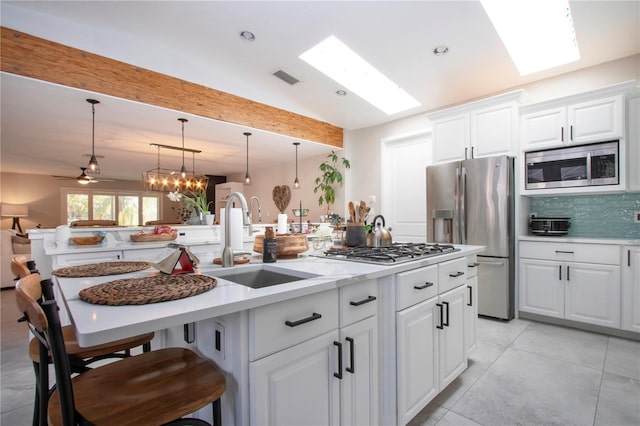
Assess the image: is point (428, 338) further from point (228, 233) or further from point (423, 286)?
point (228, 233)

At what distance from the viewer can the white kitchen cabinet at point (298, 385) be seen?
0.96m

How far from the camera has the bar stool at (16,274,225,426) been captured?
2.48 ft

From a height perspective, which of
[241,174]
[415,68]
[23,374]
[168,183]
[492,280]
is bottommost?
[23,374]

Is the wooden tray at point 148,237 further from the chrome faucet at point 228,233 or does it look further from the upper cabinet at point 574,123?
the upper cabinet at point 574,123

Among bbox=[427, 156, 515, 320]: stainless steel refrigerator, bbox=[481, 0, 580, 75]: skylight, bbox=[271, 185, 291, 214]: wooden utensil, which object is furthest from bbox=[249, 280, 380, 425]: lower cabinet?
bbox=[271, 185, 291, 214]: wooden utensil

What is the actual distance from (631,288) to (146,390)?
12.4ft

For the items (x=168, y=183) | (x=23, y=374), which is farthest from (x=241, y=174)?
(x=23, y=374)

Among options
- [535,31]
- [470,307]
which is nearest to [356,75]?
[535,31]

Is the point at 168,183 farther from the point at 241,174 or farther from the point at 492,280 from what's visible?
the point at 492,280

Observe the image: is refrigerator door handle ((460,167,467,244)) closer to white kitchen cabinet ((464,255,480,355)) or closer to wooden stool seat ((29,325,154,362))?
white kitchen cabinet ((464,255,480,355))

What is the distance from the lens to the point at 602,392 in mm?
1952

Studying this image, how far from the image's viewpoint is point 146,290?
98cm

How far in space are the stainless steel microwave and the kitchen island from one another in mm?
2202

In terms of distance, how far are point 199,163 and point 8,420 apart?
249 inches
